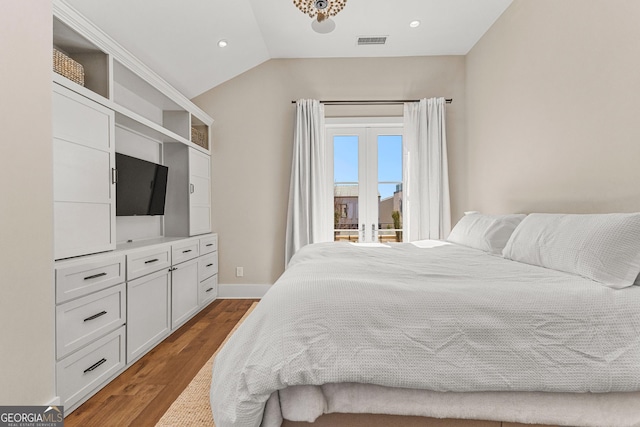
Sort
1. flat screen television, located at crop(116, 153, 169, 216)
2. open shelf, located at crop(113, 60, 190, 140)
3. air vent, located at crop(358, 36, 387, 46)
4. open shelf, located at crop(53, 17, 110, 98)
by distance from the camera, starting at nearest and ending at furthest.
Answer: open shelf, located at crop(53, 17, 110, 98), flat screen television, located at crop(116, 153, 169, 216), open shelf, located at crop(113, 60, 190, 140), air vent, located at crop(358, 36, 387, 46)

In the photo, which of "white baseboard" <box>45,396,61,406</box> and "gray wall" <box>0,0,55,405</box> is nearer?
"gray wall" <box>0,0,55,405</box>

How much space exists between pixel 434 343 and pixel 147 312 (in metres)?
2.16

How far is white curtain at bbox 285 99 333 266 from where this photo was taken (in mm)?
3854

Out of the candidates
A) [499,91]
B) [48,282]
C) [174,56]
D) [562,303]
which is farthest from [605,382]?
[174,56]

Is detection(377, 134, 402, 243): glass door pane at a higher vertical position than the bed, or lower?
higher

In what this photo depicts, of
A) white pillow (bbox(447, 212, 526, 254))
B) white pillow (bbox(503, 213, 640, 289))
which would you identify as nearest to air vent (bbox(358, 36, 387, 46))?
white pillow (bbox(447, 212, 526, 254))

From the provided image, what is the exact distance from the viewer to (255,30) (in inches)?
132

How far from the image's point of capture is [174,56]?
3078mm

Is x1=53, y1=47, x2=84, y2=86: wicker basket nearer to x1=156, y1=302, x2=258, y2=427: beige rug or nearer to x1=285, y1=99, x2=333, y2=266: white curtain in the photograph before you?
x1=156, y1=302, x2=258, y2=427: beige rug

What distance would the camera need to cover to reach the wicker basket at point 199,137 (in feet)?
12.1

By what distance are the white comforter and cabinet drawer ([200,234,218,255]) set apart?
2.43 m

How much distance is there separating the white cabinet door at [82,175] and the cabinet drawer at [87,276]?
107 mm

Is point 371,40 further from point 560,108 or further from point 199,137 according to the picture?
point 199,137

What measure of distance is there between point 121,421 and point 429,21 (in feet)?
13.1
